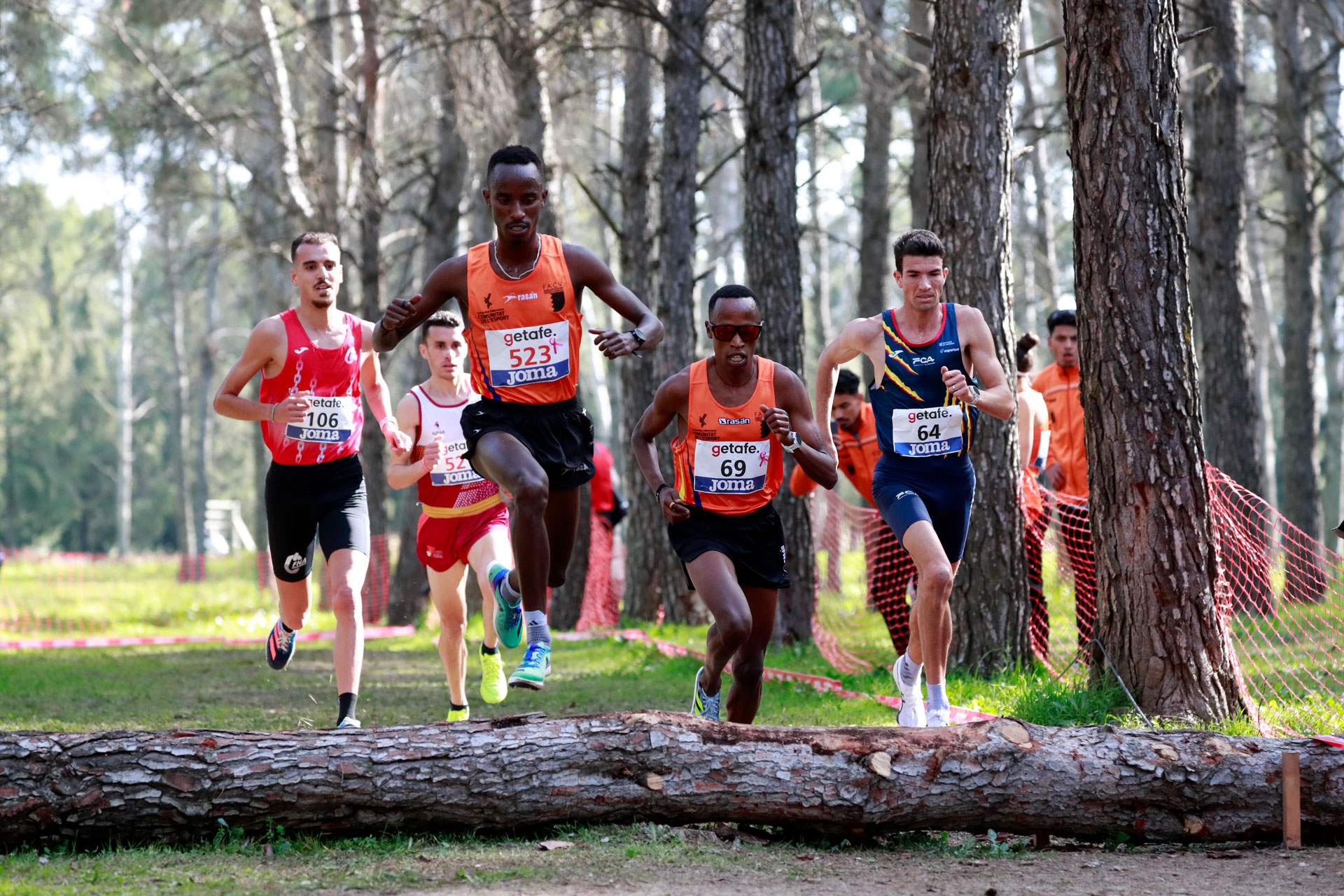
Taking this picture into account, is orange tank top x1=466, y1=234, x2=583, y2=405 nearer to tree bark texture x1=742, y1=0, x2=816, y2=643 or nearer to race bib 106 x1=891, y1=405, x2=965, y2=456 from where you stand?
race bib 106 x1=891, y1=405, x2=965, y2=456

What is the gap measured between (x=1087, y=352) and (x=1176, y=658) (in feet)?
5.38

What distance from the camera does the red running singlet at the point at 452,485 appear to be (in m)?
7.87

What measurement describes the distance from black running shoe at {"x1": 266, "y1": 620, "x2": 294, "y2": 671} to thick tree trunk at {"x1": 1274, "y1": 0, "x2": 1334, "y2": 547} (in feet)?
43.3

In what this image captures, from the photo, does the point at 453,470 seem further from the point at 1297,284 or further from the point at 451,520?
the point at 1297,284

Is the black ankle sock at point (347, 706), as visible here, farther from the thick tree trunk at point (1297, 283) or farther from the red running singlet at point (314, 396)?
the thick tree trunk at point (1297, 283)

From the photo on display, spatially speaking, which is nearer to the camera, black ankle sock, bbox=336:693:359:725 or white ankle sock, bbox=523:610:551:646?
white ankle sock, bbox=523:610:551:646

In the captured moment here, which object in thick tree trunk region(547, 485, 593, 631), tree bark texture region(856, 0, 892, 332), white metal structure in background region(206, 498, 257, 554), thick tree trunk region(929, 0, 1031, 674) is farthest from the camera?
white metal structure in background region(206, 498, 257, 554)

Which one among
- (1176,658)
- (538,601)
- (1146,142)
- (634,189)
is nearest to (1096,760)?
(1176,658)

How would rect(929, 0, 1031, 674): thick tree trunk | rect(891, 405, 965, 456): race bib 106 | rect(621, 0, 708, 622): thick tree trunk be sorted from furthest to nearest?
rect(621, 0, 708, 622): thick tree trunk → rect(929, 0, 1031, 674): thick tree trunk → rect(891, 405, 965, 456): race bib 106

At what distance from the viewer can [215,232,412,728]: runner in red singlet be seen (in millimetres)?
6992

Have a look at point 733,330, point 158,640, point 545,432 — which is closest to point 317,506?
point 545,432

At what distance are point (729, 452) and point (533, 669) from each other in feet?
4.69

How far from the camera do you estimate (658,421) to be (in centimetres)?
686

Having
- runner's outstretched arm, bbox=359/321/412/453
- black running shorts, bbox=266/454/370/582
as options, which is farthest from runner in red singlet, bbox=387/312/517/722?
black running shorts, bbox=266/454/370/582
